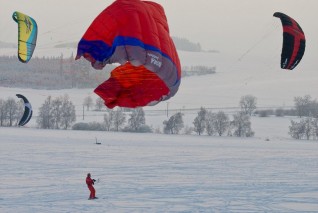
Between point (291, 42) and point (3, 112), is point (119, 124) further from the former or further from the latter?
point (291, 42)

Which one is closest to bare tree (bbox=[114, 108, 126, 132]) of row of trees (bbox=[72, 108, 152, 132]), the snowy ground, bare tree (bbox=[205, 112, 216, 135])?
row of trees (bbox=[72, 108, 152, 132])

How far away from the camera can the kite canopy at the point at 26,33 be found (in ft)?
51.5

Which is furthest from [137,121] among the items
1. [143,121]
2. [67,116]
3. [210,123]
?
→ [67,116]

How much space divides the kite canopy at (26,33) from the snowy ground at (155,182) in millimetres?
3830

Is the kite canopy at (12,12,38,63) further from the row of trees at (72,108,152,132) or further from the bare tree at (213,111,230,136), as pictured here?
the bare tree at (213,111,230,136)

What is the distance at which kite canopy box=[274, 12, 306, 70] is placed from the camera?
44.2 feet

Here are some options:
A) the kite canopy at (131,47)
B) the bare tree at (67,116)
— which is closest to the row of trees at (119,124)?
the bare tree at (67,116)

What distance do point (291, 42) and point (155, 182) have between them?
8470mm

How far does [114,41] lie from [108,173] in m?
11.8

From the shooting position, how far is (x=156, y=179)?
2144 cm

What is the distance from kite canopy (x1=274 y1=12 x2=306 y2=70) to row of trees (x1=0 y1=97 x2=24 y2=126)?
5889 centimetres

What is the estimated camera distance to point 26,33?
53.9 ft

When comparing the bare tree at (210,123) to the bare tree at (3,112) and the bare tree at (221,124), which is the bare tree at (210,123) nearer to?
the bare tree at (221,124)

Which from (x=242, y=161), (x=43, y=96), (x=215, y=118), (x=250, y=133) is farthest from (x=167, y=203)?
(x=43, y=96)
